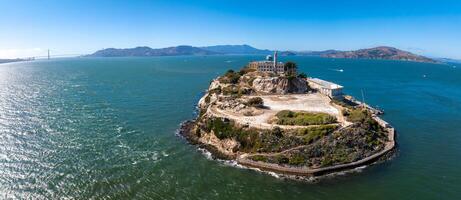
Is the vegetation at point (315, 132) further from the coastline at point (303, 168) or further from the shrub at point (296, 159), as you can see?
the coastline at point (303, 168)

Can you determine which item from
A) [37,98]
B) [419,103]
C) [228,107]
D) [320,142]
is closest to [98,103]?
[37,98]

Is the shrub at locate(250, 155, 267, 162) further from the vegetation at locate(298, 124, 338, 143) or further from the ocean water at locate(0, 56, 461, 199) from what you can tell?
the vegetation at locate(298, 124, 338, 143)

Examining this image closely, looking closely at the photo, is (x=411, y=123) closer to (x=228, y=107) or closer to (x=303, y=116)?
(x=303, y=116)

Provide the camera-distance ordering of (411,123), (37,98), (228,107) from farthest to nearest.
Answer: (37,98)
(411,123)
(228,107)

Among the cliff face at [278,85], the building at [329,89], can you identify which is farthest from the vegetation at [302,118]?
the cliff face at [278,85]

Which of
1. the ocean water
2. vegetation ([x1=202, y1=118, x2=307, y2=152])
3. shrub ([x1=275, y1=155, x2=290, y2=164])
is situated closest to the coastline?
shrub ([x1=275, y1=155, x2=290, y2=164])

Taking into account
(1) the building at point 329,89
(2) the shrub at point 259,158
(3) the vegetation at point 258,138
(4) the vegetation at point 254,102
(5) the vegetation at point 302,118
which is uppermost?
(1) the building at point 329,89

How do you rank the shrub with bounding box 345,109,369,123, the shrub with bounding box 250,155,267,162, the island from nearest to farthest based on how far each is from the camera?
the island
the shrub with bounding box 250,155,267,162
the shrub with bounding box 345,109,369,123

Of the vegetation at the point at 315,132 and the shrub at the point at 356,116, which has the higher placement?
the shrub at the point at 356,116
